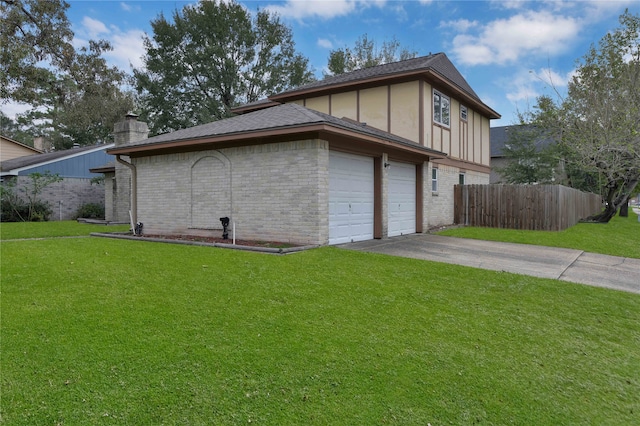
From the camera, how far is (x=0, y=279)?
5.96 meters

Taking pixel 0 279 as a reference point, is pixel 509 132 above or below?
above

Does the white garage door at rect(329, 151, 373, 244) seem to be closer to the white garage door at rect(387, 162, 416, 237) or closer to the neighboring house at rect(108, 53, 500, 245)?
the neighboring house at rect(108, 53, 500, 245)

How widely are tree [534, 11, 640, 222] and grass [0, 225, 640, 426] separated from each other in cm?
1184

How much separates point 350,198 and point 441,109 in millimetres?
7421

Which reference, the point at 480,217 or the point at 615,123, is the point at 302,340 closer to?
the point at 480,217

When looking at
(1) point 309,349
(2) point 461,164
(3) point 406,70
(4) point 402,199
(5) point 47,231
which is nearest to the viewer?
(1) point 309,349

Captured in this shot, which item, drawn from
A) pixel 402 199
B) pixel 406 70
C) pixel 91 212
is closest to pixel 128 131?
pixel 91 212

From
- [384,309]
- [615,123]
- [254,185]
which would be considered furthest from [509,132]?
[384,309]

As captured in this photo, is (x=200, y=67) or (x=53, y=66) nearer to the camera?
(x=53, y=66)

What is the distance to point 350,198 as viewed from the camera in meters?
10.6

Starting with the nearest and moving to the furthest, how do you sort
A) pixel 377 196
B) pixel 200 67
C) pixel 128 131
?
pixel 377 196 < pixel 128 131 < pixel 200 67

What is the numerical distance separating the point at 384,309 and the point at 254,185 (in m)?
6.01

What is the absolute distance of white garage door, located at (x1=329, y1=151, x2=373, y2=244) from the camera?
32.6ft

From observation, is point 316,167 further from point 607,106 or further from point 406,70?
point 607,106
